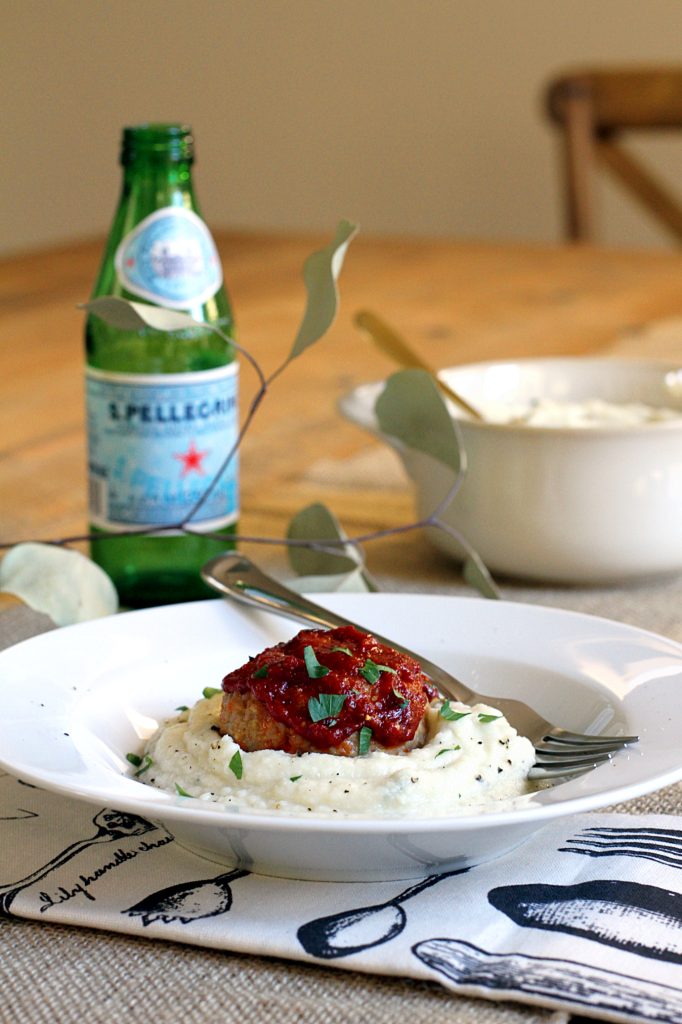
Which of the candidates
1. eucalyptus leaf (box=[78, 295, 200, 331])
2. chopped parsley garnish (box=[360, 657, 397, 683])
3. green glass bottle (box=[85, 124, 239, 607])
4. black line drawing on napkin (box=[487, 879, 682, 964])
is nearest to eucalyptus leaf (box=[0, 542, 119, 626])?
green glass bottle (box=[85, 124, 239, 607])

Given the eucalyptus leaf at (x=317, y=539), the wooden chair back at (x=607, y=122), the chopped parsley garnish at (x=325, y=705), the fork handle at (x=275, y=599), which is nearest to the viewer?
the chopped parsley garnish at (x=325, y=705)

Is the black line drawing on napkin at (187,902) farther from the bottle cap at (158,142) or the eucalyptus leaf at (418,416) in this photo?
the bottle cap at (158,142)

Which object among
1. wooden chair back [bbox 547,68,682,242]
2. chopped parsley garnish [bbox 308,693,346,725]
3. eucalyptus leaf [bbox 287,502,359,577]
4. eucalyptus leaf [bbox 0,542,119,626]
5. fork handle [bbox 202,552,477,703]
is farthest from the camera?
wooden chair back [bbox 547,68,682,242]

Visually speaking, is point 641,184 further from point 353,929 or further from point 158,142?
point 353,929

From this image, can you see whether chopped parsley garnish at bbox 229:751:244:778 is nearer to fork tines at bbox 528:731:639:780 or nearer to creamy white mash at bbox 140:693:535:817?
creamy white mash at bbox 140:693:535:817

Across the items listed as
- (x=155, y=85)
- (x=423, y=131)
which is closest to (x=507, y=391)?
(x=423, y=131)

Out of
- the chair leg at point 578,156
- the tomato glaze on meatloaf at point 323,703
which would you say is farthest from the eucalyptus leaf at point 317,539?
the chair leg at point 578,156

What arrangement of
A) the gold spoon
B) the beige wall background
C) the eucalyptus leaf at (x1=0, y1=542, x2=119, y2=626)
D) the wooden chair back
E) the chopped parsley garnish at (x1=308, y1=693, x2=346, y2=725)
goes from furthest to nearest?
1. the beige wall background
2. the wooden chair back
3. the gold spoon
4. the eucalyptus leaf at (x1=0, y1=542, x2=119, y2=626)
5. the chopped parsley garnish at (x1=308, y1=693, x2=346, y2=725)
